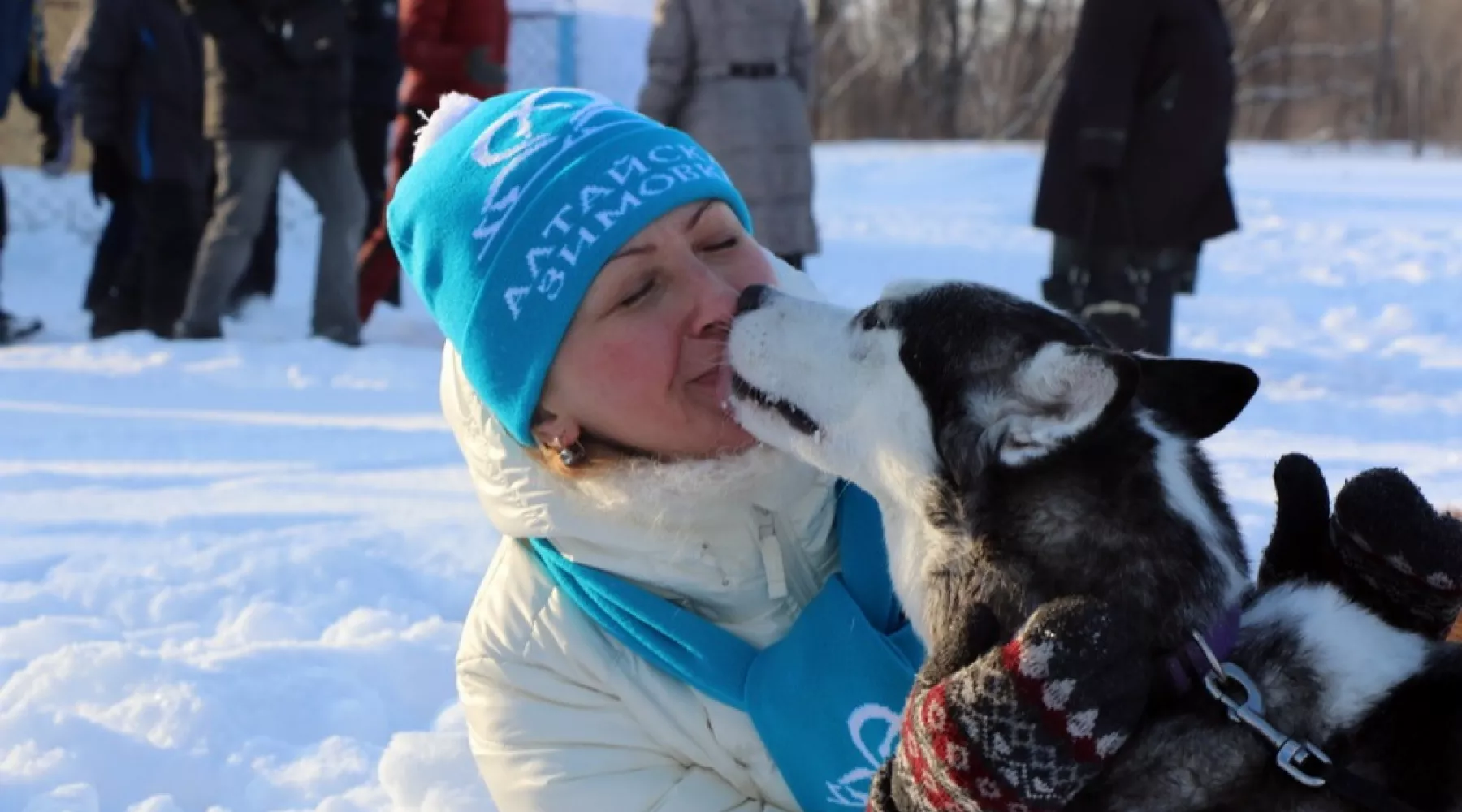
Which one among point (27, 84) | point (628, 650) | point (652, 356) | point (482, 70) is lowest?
point (628, 650)

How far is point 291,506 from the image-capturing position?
4621 mm

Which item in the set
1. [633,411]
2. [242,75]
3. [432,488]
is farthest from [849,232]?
[633,411]

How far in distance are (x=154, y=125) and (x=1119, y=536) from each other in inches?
274

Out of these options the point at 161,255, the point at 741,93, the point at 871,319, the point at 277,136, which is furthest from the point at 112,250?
the point at 871,319

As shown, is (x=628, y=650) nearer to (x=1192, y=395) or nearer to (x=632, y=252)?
(x=632, y=252)

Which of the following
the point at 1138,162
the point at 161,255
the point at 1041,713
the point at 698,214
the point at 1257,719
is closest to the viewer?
the point at 1041,713

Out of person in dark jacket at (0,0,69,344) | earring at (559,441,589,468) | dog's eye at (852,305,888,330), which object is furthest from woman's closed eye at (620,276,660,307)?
person in dark jacket at (0,0,69,344)

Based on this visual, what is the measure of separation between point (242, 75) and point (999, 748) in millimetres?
6214

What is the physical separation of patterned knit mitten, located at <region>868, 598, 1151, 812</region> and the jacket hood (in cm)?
70

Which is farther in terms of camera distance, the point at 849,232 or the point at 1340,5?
the point at 1340,5

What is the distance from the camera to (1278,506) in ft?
6.43

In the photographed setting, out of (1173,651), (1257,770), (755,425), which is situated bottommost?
(1257,770)

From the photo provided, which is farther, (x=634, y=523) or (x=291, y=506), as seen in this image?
(x=291, y=506)

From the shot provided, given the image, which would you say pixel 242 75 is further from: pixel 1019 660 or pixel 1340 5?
pixel 1340 5
